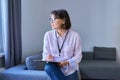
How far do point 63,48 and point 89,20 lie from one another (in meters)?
2.69

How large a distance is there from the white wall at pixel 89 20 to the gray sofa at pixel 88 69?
20 centimetres

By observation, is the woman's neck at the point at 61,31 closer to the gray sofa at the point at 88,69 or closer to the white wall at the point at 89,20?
the gray sofa at the point at 88,69

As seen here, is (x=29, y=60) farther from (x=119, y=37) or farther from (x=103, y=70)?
(x=119, y=37)

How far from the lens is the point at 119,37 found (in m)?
4.36

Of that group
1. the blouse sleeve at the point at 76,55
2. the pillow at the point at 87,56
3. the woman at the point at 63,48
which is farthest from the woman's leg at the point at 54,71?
the pillow at the point at 87,56

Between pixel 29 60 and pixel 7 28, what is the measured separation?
61 centimetres

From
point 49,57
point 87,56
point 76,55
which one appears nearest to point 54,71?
point 49,57

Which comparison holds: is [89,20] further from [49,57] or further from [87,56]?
[49,57]

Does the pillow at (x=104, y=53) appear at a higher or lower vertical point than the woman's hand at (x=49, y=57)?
lower

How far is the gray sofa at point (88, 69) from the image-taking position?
306cm

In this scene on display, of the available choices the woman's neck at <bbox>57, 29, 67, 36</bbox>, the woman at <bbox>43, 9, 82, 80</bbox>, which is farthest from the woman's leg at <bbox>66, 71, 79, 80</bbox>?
the woman's neck at <bbox>57, 29, 67, 36</bbox>

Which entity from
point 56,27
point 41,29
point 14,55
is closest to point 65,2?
point 41,29

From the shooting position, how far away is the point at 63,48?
1.83 meters

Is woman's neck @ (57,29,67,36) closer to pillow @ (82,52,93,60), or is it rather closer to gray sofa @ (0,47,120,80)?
gray sofa @ (0,47,120,80)
